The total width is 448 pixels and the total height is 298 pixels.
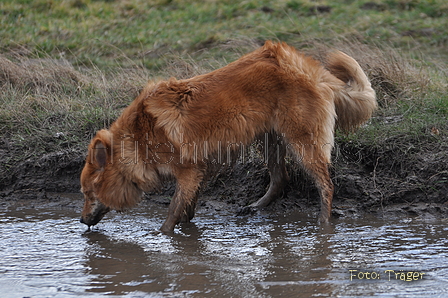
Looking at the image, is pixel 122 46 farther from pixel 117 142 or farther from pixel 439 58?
pixel 117 142

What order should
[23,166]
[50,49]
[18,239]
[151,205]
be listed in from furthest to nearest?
[50,49] → [23,166] → [151,205] → [18,239]

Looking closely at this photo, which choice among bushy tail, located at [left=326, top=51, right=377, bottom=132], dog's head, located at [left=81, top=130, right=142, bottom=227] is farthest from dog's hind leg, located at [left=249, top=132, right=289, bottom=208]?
dog's head, located at [left=81, top=130, right=142, bottom=227]

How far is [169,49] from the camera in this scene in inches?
416

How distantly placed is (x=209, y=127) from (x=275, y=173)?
3.66 ft

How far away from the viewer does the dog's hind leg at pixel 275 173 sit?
5.52m

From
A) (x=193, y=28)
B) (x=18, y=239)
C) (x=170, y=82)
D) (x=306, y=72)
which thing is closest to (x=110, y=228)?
(x=18, y=239)

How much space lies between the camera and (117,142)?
5.03 m

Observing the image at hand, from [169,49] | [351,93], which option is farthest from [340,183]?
[169,49]

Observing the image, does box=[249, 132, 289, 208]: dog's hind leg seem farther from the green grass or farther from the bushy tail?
the green grass

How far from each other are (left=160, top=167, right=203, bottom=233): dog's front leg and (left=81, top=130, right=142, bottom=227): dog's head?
1.46 ft

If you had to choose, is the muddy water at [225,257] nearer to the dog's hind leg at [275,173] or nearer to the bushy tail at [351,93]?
the dog's hind leg at [275,173]

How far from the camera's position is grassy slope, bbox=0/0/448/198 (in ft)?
22.3

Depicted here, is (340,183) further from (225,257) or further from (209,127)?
(225,257)

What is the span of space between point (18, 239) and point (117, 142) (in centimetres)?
125
